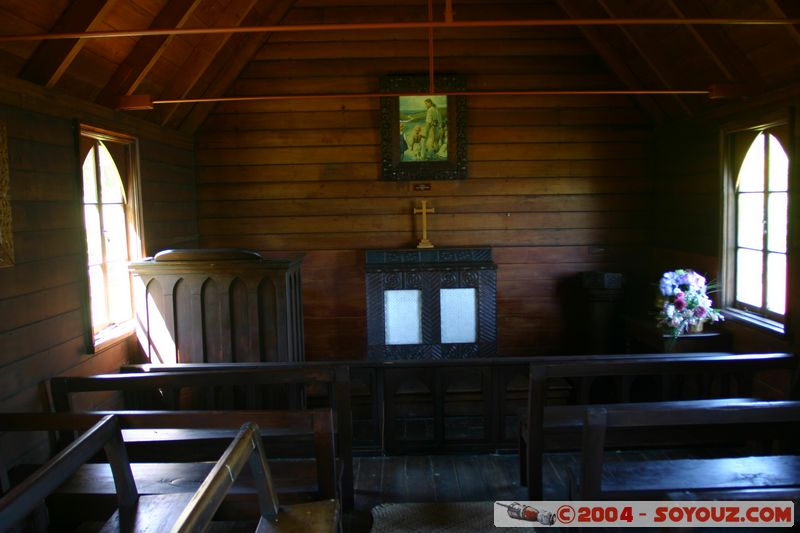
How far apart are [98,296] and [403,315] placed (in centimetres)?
316

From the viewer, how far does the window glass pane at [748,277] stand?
213 inches

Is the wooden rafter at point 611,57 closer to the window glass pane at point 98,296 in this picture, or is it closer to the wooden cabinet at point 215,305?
the wooden cabinet at point 215,305

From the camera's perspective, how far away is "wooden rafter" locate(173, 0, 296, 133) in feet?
21.4

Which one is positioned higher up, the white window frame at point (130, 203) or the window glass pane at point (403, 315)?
the white window frame at point (130, 203)

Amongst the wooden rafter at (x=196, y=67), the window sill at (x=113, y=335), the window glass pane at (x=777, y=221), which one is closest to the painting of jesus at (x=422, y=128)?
the wooden rafter at (x=196, y=67)

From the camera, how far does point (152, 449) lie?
350cm

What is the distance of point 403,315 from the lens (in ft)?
23.7

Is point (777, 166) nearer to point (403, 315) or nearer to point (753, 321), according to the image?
point (753, 321)

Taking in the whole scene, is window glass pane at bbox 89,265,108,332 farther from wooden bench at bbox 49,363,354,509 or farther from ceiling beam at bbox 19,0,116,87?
ceiling beam at bbox 19,0,116,87

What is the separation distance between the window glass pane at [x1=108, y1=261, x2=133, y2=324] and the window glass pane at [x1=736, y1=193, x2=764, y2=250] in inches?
196

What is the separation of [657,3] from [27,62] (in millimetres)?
4660

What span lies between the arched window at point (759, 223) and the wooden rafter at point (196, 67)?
4.40m

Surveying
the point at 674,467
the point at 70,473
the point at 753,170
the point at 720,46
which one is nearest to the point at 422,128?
the point at 720,46

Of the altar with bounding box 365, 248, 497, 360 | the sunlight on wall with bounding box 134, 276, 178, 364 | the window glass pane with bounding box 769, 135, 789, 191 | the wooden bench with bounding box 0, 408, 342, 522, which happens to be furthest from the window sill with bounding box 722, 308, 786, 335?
the sunlight on wall with bounding box 134, 276, 178, 364
